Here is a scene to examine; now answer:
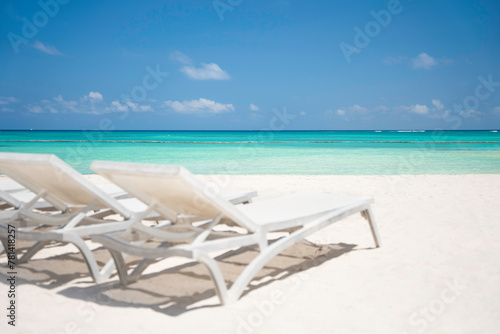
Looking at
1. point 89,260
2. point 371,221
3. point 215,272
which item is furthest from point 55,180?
point 371,221

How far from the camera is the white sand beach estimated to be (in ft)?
8.38

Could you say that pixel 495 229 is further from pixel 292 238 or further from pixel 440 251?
pixel 292 238

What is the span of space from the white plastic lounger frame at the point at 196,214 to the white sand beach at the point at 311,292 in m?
0.25

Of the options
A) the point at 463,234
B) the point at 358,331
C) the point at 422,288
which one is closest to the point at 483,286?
the point at 422,288

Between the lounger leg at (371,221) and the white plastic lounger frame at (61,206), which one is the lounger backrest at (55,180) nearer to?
the white plastic lounger frame at (61,206)

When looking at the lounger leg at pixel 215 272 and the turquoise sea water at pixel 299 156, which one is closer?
the lounger leg at pixel 215 272

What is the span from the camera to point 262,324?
2551mm

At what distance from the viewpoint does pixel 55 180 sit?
3.37 m

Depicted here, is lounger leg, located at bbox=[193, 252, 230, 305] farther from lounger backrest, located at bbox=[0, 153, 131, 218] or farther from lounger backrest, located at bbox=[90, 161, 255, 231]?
lounger backrest, located at bbox=[0, 153, 131, 218]

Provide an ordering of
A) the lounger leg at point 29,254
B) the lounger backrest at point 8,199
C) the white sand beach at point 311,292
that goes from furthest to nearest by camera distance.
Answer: the lounger backrest at point 8,199 → the lounger leg at point 29,254 → the white sand beach at point 311,292

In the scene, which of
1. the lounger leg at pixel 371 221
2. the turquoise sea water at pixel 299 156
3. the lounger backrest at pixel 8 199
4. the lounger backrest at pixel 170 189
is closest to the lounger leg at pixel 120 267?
the lounger backrest at pixel 170 189

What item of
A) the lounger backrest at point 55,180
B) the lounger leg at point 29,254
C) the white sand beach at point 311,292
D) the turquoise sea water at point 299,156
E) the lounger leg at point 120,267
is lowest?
the white sand beach at point 311,292

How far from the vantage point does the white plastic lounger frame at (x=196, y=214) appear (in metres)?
2.66

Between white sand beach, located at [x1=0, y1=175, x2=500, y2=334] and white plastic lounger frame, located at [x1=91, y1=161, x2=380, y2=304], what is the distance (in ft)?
0.83
